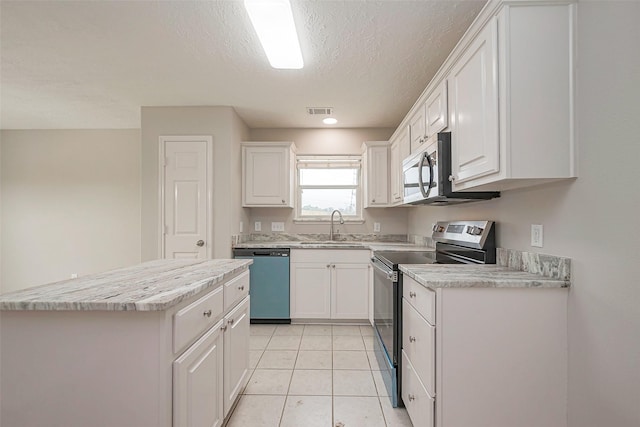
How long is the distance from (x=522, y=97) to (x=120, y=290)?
6.04 ft

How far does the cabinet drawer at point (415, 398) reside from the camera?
1349 millimetres

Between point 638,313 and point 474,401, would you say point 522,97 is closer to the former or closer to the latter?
point 638,313

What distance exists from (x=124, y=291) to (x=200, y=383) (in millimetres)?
500

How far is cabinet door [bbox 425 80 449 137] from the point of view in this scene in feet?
6.12

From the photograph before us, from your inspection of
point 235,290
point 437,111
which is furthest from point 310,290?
point 437,111

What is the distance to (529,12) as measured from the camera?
1254mm

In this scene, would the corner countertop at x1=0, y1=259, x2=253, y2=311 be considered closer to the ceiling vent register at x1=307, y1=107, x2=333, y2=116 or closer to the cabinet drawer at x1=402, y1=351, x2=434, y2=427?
the cabinet drawer at x1=402, y1=351, x2=434, y2=427

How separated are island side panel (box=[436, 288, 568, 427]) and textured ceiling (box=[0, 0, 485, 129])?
64.7 inches

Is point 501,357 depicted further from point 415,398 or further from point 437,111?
point 437,111

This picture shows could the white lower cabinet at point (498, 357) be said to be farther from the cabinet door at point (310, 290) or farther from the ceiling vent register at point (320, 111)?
the ceiling vent register at point (320, 111)

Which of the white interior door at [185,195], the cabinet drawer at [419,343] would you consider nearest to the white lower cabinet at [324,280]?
the white interior door at [185,195]

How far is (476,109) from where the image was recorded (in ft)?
4.84

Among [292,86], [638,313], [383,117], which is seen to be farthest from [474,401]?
[383,117]

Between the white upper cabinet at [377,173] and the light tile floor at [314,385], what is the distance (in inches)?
61.2
